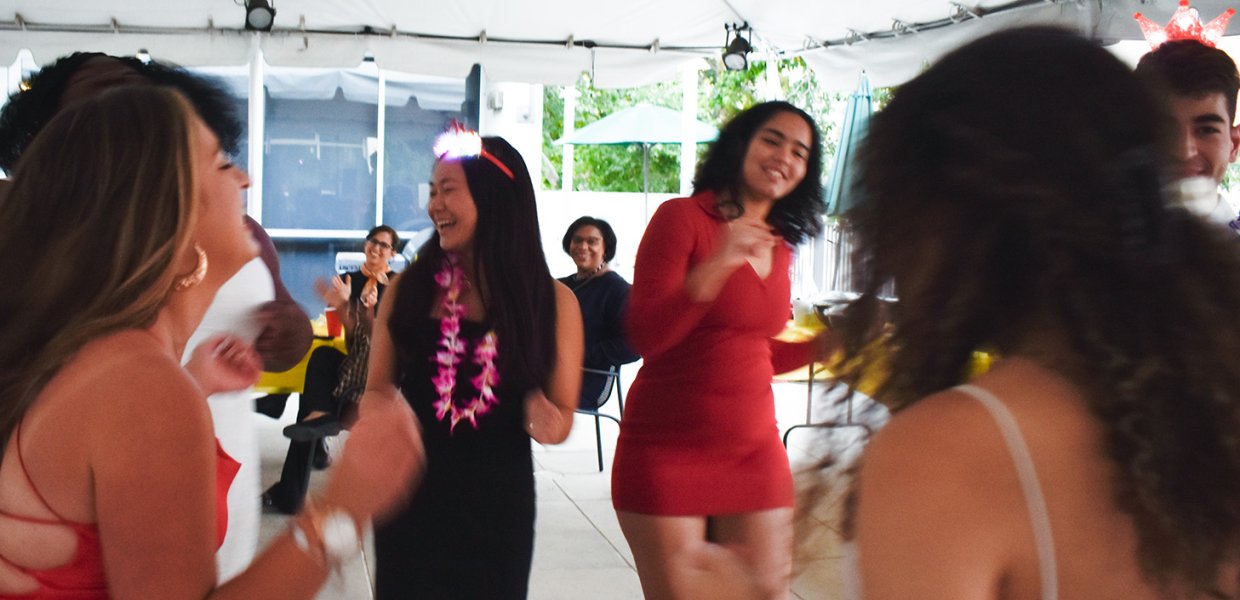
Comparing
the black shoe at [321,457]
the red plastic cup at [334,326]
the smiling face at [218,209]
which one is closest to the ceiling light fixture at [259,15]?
the red plastic cup at [334,326]

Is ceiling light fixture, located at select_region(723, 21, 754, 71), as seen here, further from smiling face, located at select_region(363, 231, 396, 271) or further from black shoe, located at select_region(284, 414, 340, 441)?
black shoe, located at select_region(284, 414, 340, 441)

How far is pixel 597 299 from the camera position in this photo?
586 centimetres

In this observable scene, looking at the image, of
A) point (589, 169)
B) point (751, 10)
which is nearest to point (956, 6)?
point (751, 10)

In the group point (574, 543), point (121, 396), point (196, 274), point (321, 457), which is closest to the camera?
point (121, 396)

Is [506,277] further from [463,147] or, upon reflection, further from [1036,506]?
[1036,506]

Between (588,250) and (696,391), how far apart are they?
3.44 meters

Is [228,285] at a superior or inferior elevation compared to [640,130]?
inferior

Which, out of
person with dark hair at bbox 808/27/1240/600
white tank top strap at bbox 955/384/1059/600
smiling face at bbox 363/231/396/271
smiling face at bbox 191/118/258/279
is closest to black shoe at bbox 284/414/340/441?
smiling face at bbox 363/231/396/271

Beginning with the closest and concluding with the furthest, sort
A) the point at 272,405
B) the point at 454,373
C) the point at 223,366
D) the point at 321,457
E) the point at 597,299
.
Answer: the point at 223,366
the point at 454,373
the point at 597,299
the point at 321,457
the point at 272,405

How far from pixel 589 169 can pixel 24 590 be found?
63.5 feet

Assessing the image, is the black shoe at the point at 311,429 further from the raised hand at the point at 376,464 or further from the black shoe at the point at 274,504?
the raised hand at the point at 376,464

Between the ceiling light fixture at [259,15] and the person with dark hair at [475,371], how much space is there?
3.92 m

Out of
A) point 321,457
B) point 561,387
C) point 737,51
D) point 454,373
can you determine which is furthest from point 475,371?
point 737,51

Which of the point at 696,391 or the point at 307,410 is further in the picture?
the point at 307,410
